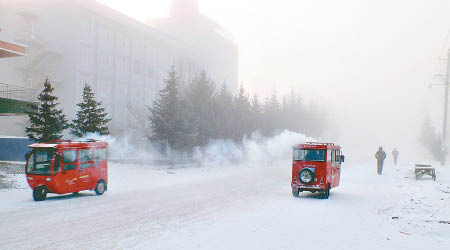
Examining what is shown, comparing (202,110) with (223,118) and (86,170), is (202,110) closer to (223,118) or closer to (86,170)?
(223,118)

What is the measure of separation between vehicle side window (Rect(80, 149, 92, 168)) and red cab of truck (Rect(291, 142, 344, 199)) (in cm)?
925

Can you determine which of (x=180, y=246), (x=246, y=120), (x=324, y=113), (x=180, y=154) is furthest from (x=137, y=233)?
(x=324, y=113)

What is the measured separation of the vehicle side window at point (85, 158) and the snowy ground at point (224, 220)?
1411mm

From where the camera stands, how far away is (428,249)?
9.32m

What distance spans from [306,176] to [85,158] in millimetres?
9881

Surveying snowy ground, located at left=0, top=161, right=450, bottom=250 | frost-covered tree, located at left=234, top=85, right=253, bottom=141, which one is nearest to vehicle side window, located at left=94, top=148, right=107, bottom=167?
snowy ground, located at left=0, top=161, right=450, bottom=250

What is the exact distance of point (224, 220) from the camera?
41.4 ft

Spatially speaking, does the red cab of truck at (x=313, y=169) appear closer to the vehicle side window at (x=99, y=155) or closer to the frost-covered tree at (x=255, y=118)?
the vehicle side window at (x=99, y=155)

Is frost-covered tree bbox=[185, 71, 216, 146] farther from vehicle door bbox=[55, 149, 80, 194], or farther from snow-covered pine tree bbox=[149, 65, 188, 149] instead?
vehicle door bbox=[55, 149, 80, 194]

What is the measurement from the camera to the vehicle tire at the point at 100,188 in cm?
1831

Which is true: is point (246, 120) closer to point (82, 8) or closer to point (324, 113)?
point (82, 8)

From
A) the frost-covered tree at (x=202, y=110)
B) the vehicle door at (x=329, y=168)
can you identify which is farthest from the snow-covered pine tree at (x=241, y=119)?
the vehicle door at (x=329, y=168)

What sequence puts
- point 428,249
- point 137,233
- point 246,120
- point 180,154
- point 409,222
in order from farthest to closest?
1. point 246,120
2. point 180,154
3. point 409,222
4. point 137,233
5. point 428,249

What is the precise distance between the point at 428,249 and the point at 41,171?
46.1 feet
